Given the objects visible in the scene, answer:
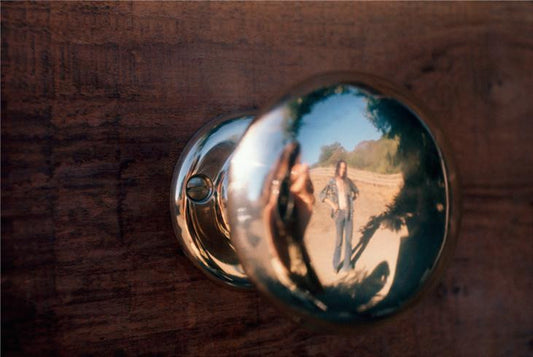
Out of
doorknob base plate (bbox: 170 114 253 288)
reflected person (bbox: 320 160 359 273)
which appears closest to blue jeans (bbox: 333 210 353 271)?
reflected person (bbox: 320 160 359 273)

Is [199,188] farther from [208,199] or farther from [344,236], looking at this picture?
[344,236]

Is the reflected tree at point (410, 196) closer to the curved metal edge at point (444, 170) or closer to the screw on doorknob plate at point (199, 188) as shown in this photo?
the curved metal edge at point (444, 170)

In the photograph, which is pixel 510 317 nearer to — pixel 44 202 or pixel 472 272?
pixel 472 272

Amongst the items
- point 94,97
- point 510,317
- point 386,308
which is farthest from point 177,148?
point 510,317

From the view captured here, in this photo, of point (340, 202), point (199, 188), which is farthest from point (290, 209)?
point (199, 188)

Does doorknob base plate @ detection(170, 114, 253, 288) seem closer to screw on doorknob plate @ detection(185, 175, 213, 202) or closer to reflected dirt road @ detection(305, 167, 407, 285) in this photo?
screw on doorknob plate @ detection(185, 175, 213, 202)

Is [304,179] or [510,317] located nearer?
[304,179]

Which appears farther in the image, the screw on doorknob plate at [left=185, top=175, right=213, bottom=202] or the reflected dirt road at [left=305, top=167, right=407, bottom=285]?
the screw on doorknob plate at [left=185, top=175, right=213, bottom=202]
